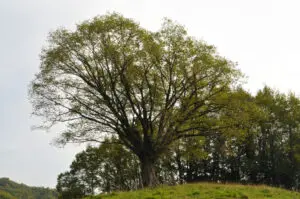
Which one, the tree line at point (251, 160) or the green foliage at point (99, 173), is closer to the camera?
the tree line at point (251, 160)

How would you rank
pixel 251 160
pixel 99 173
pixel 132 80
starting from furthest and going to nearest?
pixel 99 173 < pixel 251 160 < pixel 132 80

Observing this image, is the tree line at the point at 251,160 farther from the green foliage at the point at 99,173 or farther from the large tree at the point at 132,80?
the large tree at the point at 132,80

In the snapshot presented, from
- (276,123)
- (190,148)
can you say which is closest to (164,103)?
(190,148)

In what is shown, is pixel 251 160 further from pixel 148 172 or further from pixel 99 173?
pixel 148 172

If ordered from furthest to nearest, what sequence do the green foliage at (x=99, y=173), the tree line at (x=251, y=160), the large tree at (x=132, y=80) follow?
the green foliage at (x=99, y=173) < the tree line at (x=251, y=160) < the large tree at (x=132, y=80)

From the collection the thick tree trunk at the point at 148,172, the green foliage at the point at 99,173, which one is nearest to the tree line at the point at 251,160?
the green foliage at the point at 99,173

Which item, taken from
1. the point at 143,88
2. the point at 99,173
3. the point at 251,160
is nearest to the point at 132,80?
the point at 143,88

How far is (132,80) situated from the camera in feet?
104

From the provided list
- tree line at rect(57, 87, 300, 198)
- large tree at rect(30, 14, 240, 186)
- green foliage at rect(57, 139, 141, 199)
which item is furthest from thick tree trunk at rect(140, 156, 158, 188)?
green foliage at rect(57, 139, 141, 199)

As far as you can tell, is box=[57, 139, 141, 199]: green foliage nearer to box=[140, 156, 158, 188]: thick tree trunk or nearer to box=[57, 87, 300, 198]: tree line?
box=[57, 87, 300, 198]: tree line

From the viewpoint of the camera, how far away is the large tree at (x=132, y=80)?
31016 mm

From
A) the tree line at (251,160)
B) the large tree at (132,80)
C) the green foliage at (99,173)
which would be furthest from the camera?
the green foliage at (99,173)

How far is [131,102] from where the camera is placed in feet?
105

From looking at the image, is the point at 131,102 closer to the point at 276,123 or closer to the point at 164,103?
the point at 164,103
